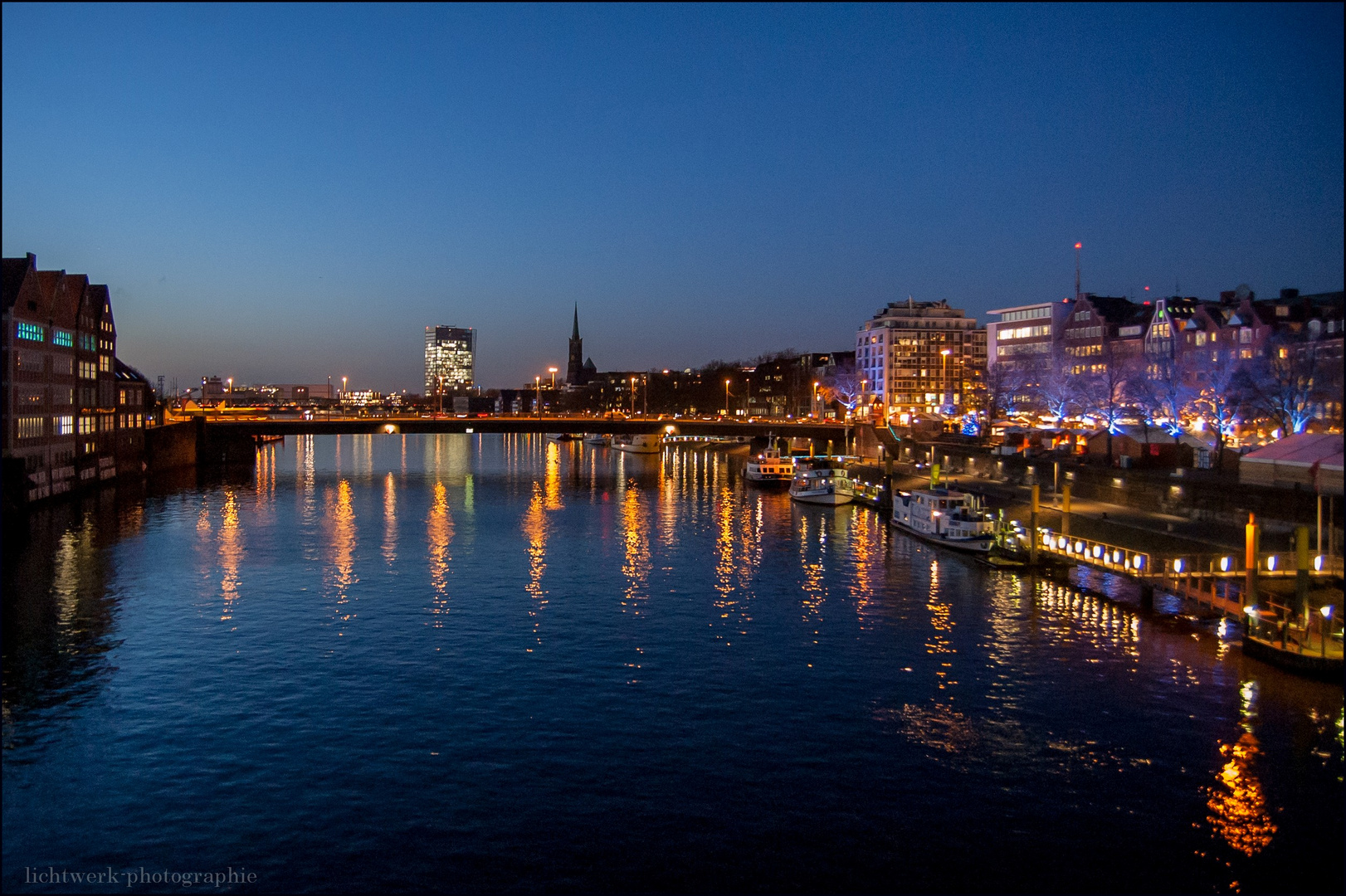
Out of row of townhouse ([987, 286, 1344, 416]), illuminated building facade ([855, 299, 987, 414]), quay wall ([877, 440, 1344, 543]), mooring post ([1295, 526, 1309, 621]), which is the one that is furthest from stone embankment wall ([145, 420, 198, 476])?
illuminated building facade ([855, 299, 987, 414])

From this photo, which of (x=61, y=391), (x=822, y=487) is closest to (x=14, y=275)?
(x=61, y=391)

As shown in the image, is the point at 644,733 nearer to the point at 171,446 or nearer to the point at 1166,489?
the point at 1166,489

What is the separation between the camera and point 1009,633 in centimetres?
3406

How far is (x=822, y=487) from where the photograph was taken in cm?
7738

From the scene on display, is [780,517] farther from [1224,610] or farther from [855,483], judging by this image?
[1224,610]

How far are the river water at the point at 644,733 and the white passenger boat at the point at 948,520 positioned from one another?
17.1 feet

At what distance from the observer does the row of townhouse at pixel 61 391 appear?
5994 cm

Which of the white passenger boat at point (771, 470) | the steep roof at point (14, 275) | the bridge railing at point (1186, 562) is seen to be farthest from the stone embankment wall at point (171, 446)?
the bridge railing at point (1186, 562)

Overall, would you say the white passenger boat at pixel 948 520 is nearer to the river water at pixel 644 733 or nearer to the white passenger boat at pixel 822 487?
the river water at pixel 644 733

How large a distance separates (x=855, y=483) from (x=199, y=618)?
2195 inches

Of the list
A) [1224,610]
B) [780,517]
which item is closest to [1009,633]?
[1224,610]

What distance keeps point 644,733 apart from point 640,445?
130820mm

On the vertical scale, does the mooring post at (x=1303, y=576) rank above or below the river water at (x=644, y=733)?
above

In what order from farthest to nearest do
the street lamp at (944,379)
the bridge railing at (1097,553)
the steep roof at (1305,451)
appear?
the street lamp at (944,379) → the bridge railing at (1097,553) → the steep roof at (1305,451)
